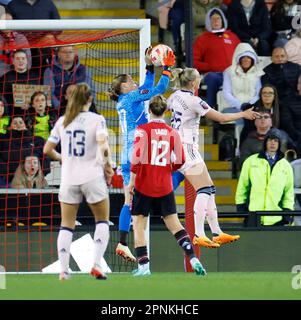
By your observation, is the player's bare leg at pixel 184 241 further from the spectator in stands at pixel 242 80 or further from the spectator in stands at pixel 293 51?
the spectator in stands at pixel 293 51

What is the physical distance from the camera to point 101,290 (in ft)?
45.3

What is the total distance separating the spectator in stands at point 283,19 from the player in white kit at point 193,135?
17.9 feet

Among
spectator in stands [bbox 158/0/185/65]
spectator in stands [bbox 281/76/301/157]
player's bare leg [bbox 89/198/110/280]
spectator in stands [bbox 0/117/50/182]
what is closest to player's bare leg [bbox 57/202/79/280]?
player's bare leg [bbox 89/198/110/280]

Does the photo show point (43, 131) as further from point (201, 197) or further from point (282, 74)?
point (282, 74)

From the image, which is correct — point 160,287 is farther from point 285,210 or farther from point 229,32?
point 229,32

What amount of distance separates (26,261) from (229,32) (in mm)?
4830

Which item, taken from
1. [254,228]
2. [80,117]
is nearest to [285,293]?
[80,117]

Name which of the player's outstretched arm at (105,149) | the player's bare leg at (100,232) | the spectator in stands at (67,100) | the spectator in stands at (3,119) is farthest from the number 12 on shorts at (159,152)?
the spectator in stands at (3,119)

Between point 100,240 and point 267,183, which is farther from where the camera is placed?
point 267,183

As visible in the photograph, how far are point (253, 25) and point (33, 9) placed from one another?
10.5ft

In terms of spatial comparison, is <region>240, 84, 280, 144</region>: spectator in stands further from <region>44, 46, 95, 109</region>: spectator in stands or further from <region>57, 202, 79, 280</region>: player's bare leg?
<region>57, 202, 79, 280</region>: player's bare leg

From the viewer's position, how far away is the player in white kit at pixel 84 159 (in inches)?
542

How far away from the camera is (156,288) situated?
45.7 ft

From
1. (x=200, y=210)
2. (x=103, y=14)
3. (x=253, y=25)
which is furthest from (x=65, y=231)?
(x=103, y=14)
